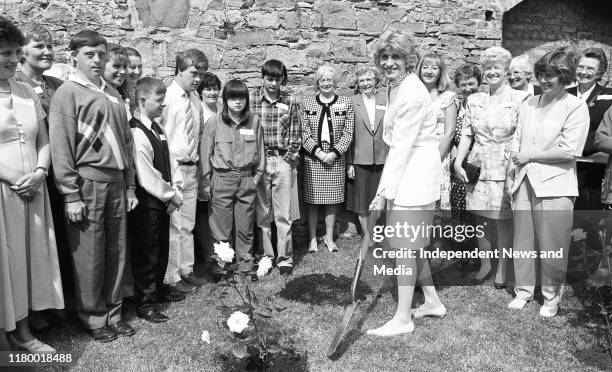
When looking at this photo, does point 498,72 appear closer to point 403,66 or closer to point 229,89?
point 403,66

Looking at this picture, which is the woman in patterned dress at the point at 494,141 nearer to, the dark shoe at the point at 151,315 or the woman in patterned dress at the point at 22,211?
the dark shoe at the point at 151,315

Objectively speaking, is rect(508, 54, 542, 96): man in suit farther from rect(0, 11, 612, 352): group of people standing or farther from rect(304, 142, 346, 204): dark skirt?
rect(304, 142, 346, 204): dark skirt

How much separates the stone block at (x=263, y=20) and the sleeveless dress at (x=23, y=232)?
3.19 m

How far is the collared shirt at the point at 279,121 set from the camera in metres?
4.99

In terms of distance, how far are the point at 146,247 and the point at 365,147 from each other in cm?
270

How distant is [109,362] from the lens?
9.98 ft

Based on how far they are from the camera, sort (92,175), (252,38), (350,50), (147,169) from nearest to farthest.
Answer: (92,175)
(147,169)
(252,38)
(350,50)

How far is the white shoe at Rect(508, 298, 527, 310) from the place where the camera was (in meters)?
3.92

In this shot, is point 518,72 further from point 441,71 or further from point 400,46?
point 400,46

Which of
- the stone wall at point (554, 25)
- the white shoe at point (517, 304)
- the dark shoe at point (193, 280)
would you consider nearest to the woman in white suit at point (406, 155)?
the white shoe at point (517, 304)

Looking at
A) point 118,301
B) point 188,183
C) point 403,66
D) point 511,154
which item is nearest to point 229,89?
point 188,183

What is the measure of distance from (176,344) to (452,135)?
286cm

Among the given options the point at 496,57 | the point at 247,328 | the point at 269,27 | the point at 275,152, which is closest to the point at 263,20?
the point at 269,27

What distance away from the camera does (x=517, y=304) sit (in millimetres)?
3939
